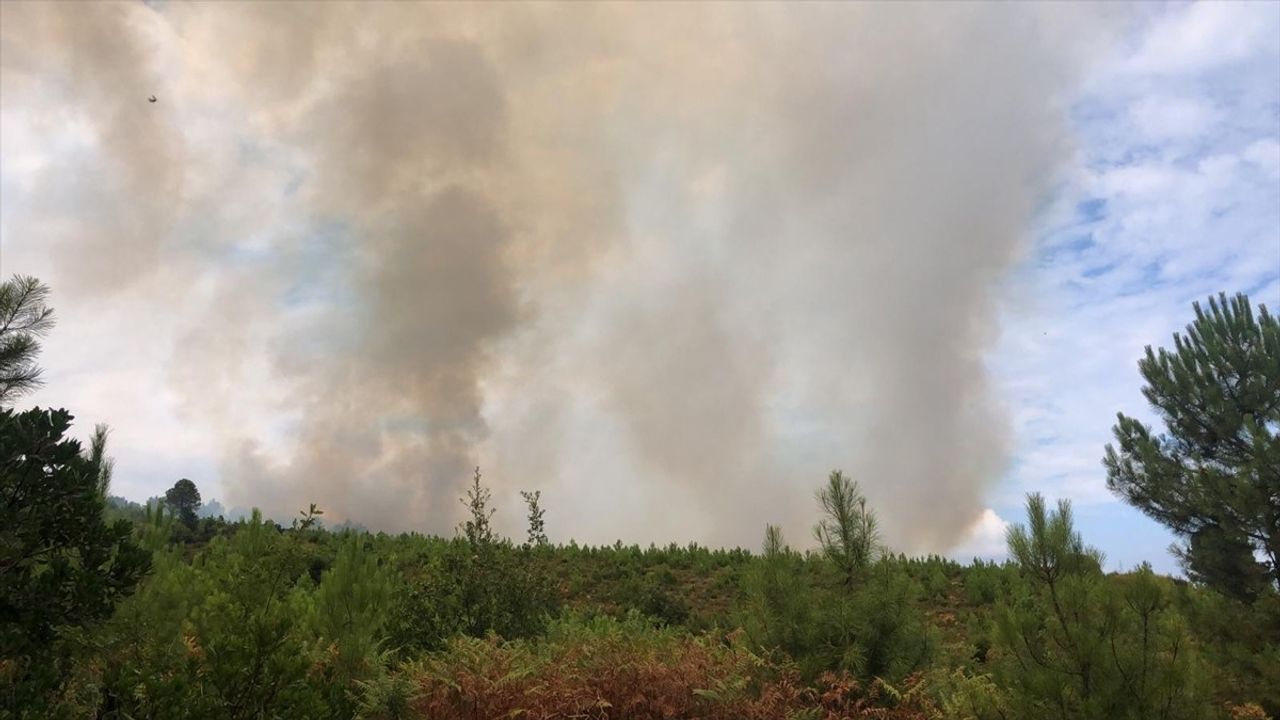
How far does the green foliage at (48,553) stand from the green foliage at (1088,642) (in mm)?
6292

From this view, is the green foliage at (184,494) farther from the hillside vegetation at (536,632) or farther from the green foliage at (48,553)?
the green foliage at (48,553)

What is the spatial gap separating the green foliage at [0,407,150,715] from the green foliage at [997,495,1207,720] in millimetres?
6292

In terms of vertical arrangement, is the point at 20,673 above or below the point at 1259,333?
below

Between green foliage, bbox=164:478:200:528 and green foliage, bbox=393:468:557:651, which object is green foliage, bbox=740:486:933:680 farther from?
green foliage, bbox=164:478:200:528

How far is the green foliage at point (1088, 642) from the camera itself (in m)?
5.34

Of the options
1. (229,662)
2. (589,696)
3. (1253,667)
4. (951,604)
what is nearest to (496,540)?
(589,696)

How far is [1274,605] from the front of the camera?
1014cm

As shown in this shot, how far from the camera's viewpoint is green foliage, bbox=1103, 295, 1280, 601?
10.7 meters

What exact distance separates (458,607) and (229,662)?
4.42 meters

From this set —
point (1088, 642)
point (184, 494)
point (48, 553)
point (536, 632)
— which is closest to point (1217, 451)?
point (1088, 642)

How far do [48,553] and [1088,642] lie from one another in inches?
279

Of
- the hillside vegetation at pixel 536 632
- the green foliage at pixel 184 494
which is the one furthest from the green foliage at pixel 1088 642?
the green foliage at pixel 184 494

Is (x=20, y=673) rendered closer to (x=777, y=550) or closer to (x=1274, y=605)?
(x=777, y=550)

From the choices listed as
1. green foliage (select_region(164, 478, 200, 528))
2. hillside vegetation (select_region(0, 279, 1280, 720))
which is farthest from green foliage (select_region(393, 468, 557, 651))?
green foliage (select_region(164, 478, 200, 528))
